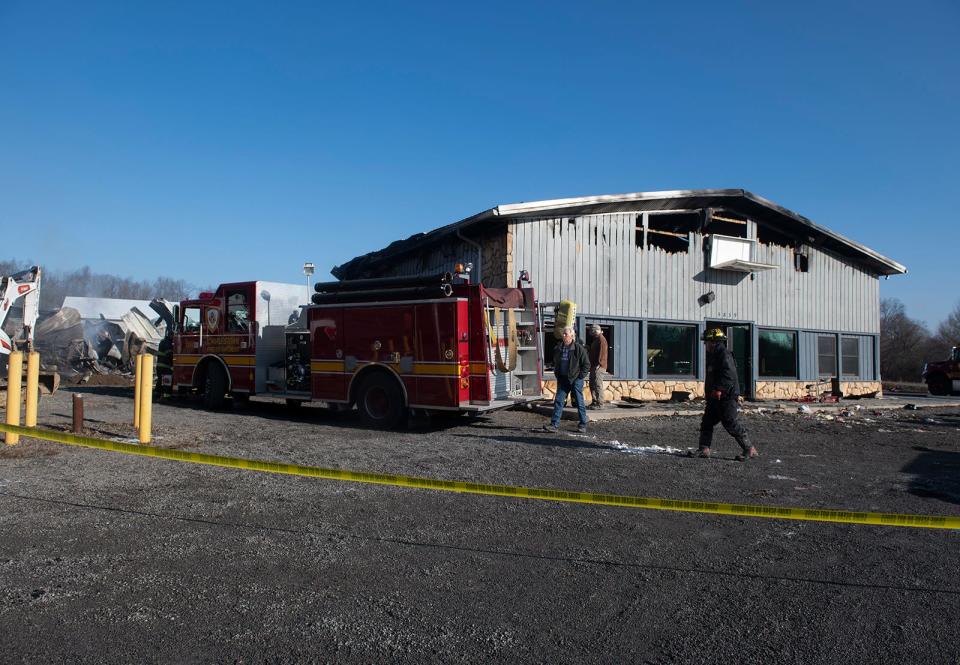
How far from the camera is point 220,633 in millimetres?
3701

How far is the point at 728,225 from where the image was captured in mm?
19922

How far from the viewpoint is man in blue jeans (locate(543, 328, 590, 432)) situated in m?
11.7

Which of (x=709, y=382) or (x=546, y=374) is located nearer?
(x=709, y=382)

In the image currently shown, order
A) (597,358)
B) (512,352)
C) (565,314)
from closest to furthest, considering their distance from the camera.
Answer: (512,352), (597,358), (565,314)

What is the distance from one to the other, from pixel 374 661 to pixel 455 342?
8.14 meters

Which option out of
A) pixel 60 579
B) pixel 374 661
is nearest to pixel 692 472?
pixel 374 661

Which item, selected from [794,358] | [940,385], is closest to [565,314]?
[794,358]

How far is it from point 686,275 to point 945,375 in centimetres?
1553

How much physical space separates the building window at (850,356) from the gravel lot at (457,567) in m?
14.3

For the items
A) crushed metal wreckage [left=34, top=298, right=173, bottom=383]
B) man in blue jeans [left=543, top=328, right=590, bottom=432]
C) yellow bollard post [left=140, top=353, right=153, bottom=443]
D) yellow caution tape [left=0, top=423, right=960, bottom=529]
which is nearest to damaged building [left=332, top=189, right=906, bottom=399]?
man in blue jeans [left=543, top=328, right=590, bottom=432]

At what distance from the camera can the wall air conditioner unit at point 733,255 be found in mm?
19250

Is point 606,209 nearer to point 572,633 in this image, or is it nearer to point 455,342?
point 455,342

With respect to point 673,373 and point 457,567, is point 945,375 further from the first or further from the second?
point 457,567

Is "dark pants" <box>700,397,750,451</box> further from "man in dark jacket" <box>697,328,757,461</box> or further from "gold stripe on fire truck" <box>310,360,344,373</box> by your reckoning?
"gold stripe on fire truck" <box>310,360,344,373</box>
